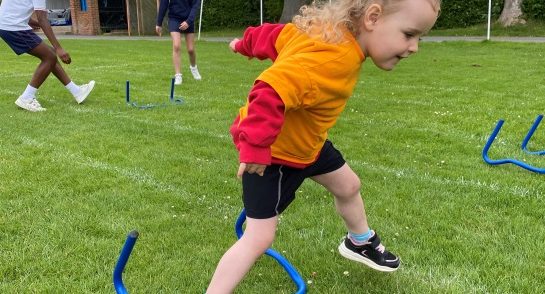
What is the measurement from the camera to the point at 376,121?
6641 mm

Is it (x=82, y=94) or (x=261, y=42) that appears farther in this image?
(x=82, y=94)

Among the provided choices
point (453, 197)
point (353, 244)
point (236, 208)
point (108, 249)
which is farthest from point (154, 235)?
point (453, 197)

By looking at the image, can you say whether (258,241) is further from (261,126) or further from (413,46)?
(413,46)

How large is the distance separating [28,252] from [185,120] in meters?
3.69

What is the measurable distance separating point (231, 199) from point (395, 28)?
2.24 metres

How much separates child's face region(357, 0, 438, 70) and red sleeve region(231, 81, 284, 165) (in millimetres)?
549

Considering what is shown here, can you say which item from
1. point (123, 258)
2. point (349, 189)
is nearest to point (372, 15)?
point (349, 189)

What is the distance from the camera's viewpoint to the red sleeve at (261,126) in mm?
2123

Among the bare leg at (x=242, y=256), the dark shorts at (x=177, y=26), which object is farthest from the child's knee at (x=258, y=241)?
the dark shorts at (x=177, y=26)

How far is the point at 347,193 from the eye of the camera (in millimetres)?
2906

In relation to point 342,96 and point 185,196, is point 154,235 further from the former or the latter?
point 342,96

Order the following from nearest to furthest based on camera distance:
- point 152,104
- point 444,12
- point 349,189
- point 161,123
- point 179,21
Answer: point 349,189, point 161,123, point 152,104, point 179,21, point 444,12

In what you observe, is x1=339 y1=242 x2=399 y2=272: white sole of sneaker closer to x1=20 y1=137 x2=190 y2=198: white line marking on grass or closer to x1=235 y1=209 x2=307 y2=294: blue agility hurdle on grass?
x1=235 y1=209 x2=307 y2=294: blue agility hurdle on grass

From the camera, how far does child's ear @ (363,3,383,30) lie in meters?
2.31
